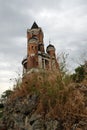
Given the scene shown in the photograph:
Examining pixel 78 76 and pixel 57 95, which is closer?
pixel 57 95

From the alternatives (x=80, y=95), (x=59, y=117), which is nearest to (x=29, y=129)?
(x=59, y=117)

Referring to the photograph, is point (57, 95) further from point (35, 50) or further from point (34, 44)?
point (34, 44)

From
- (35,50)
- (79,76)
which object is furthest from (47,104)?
(35,50)

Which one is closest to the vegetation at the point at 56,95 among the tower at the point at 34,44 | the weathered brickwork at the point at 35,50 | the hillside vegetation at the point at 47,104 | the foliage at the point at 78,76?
the hillside vegetation at the point at 47,104

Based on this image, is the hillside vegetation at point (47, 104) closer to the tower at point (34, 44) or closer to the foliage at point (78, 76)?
the foliage at point (78, 76)

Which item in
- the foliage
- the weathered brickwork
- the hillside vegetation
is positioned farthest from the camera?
the weathered brickwork

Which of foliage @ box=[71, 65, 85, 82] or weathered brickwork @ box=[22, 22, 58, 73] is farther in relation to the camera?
weathered brickwork @ box=[22, 22, 58, 73]

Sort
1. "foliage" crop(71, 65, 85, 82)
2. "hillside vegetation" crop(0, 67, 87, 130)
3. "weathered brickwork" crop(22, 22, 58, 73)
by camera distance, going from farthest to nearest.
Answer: "weathered brickwork" crop(22, 22, 58, 73) → "foliage" crop(71, 65, 85, 82) → "hillside vegetation" crop(0, 67, 87, 130)

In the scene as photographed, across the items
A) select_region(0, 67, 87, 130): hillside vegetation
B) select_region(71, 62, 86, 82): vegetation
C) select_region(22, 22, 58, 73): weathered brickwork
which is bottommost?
select_region(0, 67, 87, 130): hillside vegetation

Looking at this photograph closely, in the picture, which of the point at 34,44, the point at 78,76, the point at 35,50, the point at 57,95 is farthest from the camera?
the point at 34,44

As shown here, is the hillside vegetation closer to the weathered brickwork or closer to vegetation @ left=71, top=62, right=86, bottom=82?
vegetation @ left=71, top=62, right=86, bottom=82

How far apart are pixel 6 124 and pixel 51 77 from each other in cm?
195

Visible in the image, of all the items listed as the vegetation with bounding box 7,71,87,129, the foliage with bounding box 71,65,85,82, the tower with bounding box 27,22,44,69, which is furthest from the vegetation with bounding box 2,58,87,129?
the tower with bounding box 27,22,44,69

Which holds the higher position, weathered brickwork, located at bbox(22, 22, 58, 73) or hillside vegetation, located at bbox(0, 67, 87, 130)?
weathered brickwork, located at bbox(22, 22, 58, 73)
